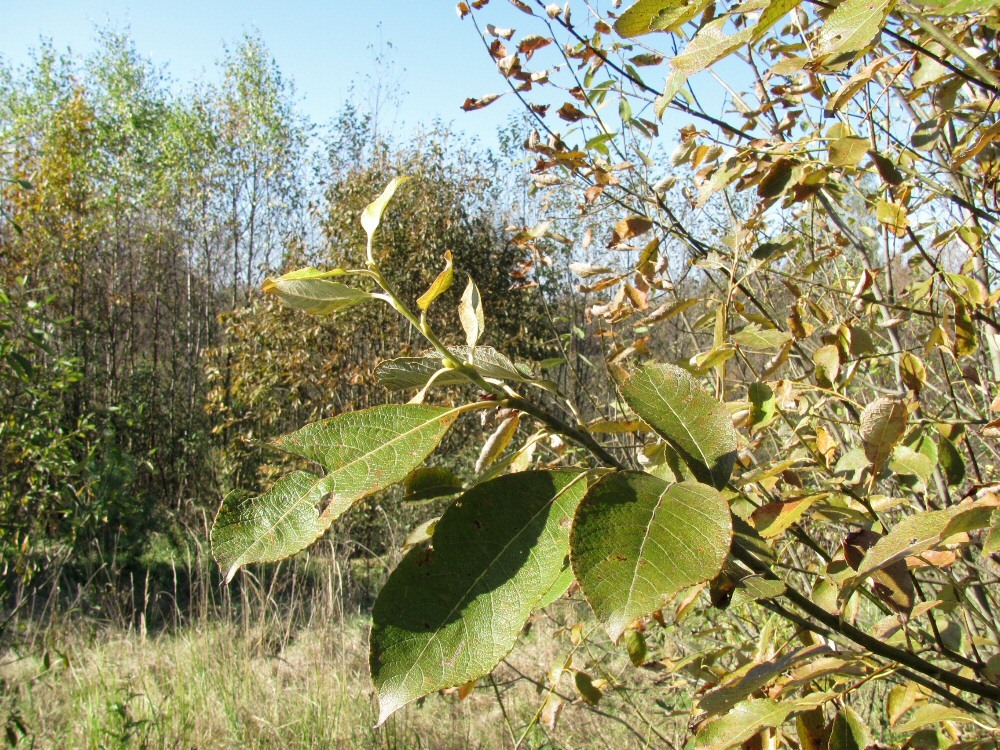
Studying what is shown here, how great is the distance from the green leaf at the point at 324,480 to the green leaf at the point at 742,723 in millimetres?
358

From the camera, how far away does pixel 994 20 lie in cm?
71

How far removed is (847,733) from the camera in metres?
0.62

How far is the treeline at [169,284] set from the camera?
15.8 ft

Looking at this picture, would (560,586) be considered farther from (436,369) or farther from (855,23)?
(855,23)

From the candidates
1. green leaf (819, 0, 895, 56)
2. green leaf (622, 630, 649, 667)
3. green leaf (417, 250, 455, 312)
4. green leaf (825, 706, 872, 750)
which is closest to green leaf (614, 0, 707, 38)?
green leaf (819, 0, 895, 56)

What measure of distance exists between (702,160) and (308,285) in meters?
0.77

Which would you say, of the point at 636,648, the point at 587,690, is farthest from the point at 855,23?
the point at 587,690

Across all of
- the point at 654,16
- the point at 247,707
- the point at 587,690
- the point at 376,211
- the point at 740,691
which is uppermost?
the point at 654,16

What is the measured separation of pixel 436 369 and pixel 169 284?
39.6 ft

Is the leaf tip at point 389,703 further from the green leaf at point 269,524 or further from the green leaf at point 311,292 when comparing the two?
the green leaf at point 311,292

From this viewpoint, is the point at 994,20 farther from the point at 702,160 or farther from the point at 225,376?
the point at 225,376

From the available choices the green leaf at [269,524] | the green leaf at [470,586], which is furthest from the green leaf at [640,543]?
the green leaf at [269,524]

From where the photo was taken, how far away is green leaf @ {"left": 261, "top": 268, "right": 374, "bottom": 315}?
0.46 m

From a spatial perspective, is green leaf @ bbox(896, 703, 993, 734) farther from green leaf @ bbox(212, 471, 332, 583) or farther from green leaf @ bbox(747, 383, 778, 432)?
green leaf @ bbox(212, 471, 332, 583)
